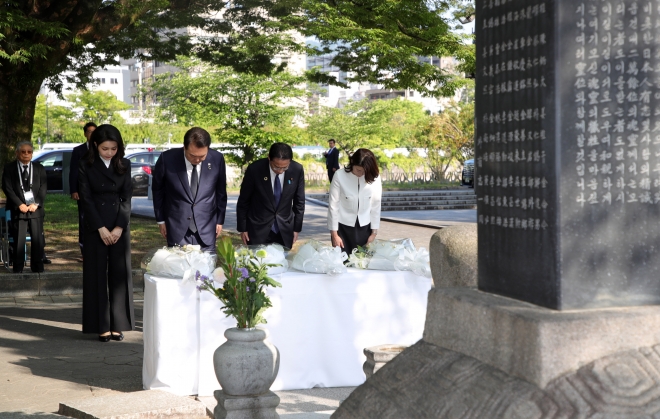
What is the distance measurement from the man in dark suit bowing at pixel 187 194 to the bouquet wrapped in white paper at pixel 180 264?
38.1 inches

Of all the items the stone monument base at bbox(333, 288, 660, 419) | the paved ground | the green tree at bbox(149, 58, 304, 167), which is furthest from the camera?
the green tree at bbox(149, 58, 304, 167)

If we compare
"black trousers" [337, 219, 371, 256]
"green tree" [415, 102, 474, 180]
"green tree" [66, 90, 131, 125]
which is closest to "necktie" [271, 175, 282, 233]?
"black trousers" [337, 219, 371, 256]

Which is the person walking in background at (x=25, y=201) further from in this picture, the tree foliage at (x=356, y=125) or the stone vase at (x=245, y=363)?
the tree foliage at (x=356, y=125)

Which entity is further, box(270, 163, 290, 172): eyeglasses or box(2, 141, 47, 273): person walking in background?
box(2, 141, 47, 273): person walking in background

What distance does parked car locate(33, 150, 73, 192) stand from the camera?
30859 millimetres

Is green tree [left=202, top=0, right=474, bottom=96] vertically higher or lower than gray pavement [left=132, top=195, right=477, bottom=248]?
higher

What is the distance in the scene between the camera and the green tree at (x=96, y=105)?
62.3 m

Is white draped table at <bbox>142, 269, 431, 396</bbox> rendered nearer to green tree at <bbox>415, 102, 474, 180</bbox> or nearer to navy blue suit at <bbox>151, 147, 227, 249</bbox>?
navy blue suit at <bbox>151, 147, 227, 249</bbox>

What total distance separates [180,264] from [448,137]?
39940mm

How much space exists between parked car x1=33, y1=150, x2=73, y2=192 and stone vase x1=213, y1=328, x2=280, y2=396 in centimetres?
2634

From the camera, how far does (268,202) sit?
8148mm

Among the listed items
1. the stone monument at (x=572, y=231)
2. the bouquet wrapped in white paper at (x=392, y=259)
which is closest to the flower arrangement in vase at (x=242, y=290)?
the bouquet wrapped in white paper at (x=392, y=259)

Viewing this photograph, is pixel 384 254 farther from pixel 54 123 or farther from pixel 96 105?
pixel 54 123

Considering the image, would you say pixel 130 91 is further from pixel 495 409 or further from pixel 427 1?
pixel 495 409
